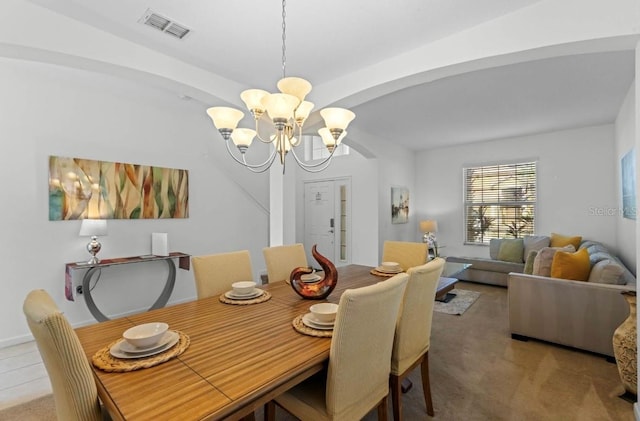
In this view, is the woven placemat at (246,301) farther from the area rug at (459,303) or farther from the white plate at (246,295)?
the area rug at (459,303)

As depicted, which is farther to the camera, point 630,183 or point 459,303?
point 459,303

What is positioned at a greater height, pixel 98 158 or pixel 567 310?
pixel 98 158

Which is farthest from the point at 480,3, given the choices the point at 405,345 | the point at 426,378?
the point at 426,378

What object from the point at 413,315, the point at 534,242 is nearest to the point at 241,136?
the point at 413,315

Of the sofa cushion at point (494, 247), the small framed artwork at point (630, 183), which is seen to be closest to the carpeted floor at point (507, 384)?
the small framed artwork at point (630, 183)

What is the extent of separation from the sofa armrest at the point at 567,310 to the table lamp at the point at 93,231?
14.1ft

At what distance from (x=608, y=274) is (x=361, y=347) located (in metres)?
2.71

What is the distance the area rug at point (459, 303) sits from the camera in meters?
3.84

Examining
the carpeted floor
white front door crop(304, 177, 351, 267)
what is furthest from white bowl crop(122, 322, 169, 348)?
white front door crop(304, 177, 351, 267)

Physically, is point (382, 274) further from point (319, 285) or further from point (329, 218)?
point (329, 218)

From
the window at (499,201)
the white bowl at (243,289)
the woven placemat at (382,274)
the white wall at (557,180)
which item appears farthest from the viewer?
the window at (499,201)

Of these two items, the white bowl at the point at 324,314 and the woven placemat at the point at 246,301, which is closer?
the white bowl at the point at 324,314

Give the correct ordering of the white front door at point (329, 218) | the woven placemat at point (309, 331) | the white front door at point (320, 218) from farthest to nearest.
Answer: the white front door at point (320, 218) < the white front door at point (329, 218) < the woven placemat at point (309, 331)

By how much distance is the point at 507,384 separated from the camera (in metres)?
2.24
